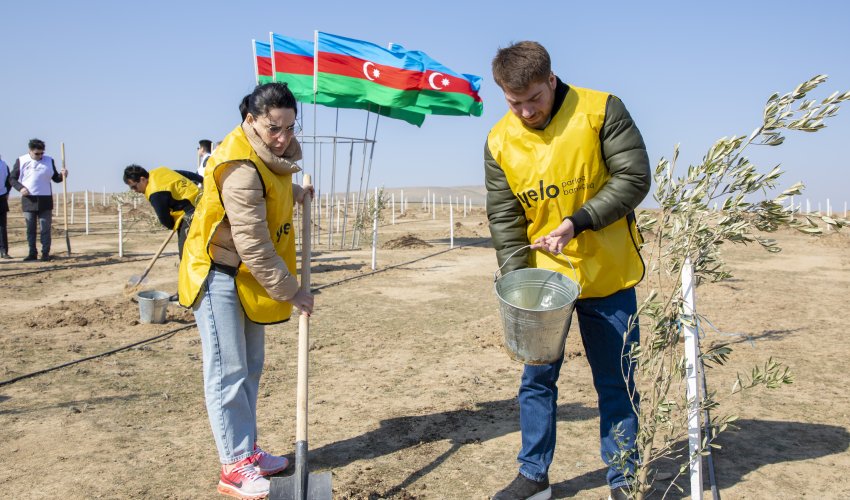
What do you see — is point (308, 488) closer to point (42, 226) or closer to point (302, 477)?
point (302, 477)

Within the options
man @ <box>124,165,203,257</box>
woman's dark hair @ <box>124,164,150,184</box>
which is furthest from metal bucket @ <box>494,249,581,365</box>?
woman's dark hair @ <box>124,164,150,184</box>

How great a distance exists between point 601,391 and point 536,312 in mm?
635

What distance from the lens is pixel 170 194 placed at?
19.1 ft

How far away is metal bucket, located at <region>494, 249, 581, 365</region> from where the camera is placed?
2.64 meters

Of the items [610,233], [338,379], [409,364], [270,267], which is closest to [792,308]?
[409,364]

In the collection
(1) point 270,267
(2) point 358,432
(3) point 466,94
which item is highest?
(3) point 466,94

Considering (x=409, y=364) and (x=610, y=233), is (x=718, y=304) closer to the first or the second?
(x=409, y=364)

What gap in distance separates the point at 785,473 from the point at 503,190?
6.35 ft

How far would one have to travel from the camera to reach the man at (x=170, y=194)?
580cm

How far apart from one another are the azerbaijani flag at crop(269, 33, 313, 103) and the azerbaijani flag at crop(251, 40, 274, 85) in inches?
7.8

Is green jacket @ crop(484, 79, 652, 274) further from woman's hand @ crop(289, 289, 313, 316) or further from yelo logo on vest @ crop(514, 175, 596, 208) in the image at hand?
woman's hand @ crop(289, 289, 313, 316)

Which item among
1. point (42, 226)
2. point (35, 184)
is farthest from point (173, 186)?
point (42, 226)

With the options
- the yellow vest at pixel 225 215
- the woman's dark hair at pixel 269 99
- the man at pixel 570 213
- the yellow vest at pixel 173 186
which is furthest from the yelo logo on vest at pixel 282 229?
the yellow vest at pixel 173 186

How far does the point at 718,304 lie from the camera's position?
25.7 feet
